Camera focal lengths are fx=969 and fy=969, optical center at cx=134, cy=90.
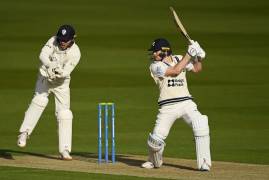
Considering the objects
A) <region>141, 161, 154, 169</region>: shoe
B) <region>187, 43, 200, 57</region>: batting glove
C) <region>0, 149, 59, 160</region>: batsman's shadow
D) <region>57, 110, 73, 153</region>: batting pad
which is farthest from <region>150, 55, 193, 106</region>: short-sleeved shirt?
<region>0, 149, 59, 160</region>: batsman's shadow

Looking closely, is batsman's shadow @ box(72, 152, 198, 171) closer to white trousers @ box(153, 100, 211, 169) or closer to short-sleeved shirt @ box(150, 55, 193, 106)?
white trousers @ box(153, 100, 211, 169)


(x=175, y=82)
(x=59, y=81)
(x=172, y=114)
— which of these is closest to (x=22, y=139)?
(x=59, y=81)

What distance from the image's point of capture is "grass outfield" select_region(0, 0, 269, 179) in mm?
15289

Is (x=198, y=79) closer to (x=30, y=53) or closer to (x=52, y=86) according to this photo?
(x=30, y=53)

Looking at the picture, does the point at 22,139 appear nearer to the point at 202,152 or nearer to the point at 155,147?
the point at 155,147

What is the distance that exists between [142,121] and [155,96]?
3.31 m

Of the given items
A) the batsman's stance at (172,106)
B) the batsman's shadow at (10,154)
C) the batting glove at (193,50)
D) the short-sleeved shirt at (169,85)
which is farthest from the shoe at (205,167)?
the batsman's shadow at (10,154)

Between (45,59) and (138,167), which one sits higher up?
(45,59)

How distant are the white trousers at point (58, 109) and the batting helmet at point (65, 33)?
0.60 m

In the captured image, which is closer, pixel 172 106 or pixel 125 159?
pixel 172 106

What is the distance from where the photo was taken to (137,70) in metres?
24.1

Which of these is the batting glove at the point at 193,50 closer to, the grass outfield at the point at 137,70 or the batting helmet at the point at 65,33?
the batting helmet at the point at 65,33

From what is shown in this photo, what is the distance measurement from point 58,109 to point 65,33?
3.51 ft

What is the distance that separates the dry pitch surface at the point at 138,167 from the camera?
37.3 feet
